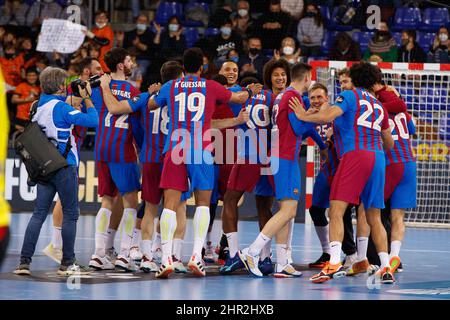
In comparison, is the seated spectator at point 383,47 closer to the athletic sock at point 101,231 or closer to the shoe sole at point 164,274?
the athletic sock at point 101,231

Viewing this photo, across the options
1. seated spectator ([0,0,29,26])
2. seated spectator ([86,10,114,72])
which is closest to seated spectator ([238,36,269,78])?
seated spectator ([86,10,114,72])

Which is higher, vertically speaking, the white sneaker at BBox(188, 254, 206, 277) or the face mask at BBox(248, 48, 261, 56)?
the face mask at BBox(248, 48, 261, 56)

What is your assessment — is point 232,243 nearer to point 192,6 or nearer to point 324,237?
point 324,237

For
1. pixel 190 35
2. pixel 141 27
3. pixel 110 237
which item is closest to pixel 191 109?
pixel 110 237

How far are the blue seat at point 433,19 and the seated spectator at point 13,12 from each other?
8351 mm

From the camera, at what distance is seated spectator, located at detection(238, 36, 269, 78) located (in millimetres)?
16203

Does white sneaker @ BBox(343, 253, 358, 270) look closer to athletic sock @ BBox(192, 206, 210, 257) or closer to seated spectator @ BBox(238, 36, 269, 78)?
athletic sock @ BBox(192, 206, 210, 257)

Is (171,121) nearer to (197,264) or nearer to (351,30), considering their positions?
(197,264)

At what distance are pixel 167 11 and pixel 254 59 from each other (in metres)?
3.53

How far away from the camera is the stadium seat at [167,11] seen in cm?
1925

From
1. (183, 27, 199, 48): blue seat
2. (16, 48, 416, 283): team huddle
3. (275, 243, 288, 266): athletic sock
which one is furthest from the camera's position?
(183, 27, 199, 48): blue seat

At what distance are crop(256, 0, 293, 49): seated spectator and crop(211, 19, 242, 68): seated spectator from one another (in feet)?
1.75
